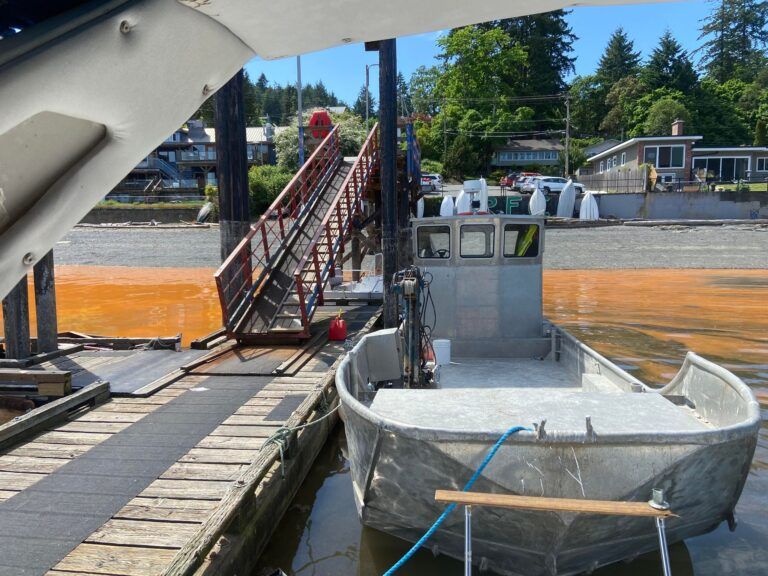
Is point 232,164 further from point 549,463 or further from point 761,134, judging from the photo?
point 761,134

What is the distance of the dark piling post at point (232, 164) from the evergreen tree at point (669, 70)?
203 feet

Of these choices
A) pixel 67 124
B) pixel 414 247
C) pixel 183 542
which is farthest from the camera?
pixel 414 247

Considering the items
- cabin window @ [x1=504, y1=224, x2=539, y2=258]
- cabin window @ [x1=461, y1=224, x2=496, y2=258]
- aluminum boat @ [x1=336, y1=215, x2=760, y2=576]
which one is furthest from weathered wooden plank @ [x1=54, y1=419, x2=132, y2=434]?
cabin window @ [x1=504, y1=224, x2=539, y2=258]

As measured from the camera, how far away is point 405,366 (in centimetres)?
669

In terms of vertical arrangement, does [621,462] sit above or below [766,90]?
below

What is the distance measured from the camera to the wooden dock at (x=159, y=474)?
3.88 metres

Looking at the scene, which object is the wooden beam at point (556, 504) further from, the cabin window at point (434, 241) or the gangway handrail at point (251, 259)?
the gangway handrail at point (251, 259)

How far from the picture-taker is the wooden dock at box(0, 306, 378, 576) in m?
3.88

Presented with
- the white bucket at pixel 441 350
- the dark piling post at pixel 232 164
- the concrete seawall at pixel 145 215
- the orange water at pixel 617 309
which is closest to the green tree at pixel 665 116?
the orange water at pixel 617 309

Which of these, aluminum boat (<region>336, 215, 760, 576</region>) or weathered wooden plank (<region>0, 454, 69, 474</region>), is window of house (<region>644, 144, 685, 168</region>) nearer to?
aluminum boat (<region>336, 215, 760, 576</region>)

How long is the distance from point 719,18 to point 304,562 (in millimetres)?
96318

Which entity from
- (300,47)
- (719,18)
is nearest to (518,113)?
(719,18)

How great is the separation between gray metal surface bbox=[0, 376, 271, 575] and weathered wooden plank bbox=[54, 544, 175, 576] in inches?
4.2

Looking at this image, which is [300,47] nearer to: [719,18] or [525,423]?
[525,423]
